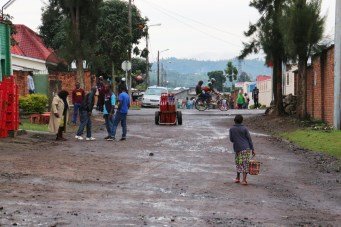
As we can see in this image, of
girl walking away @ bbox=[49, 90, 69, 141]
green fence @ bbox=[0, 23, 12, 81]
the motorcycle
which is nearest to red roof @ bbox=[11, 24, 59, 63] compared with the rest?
the motorcycle

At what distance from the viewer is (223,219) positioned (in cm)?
897

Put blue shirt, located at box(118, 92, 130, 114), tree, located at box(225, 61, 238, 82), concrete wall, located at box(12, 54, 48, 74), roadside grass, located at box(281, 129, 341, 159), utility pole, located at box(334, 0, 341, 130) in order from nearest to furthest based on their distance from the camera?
roadside grass, located at box(281, 129, 341, 159) < blue shirt, located at box(118, 92, 130, 114) < utility pole, located at box(334, 0, 341, 130) < concrete wall, located at box(12, 54, 48, 74) < tree, located at box(225, 61, 238, 82)

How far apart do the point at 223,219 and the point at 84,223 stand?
6.30ft

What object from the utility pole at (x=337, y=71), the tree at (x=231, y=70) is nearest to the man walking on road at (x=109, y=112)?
the utility pole at (x=337, y=71)

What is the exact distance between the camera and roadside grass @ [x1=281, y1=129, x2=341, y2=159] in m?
18.7

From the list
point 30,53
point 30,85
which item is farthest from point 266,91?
point 30,85

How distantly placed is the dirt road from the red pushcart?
692 cm

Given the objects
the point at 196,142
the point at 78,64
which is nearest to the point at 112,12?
the point at 78,64

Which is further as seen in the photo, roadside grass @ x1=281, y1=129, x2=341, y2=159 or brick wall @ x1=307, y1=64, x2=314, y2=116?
brick wall @ x1=307, y1=64, x2=314, y2=116

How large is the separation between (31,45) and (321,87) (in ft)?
102

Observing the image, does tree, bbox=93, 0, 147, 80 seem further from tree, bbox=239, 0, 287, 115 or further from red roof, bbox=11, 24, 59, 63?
tree, bbox=239, 0, 287, 115

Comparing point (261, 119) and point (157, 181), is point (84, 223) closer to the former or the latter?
point (157, 181)

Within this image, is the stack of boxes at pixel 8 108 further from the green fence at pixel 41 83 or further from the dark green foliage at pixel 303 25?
the green fence at pixel 41 83

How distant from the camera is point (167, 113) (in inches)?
1099
